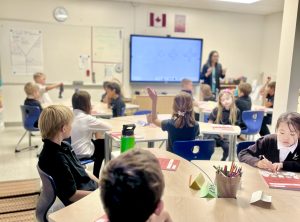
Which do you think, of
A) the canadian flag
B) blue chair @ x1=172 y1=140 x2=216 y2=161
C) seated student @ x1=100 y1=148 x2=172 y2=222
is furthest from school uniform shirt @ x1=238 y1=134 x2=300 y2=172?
the canadian flag

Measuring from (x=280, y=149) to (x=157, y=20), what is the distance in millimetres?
5274

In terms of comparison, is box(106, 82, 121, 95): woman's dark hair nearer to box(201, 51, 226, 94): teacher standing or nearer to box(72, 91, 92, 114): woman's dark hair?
box(72, 91, 92, 114): woman's dark hair

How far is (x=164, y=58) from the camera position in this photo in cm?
683

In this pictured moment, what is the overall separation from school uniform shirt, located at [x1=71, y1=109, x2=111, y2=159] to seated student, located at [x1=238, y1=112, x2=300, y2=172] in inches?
54.5

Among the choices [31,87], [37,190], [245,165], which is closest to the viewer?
[245,165]

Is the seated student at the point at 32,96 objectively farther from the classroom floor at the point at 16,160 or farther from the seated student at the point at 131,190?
the seated student at the point at 131,190

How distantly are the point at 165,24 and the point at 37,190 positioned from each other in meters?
4.86

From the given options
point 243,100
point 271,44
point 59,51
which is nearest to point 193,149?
point 243,100

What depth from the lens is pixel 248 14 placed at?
7.43 meters

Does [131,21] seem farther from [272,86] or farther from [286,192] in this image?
[286,192]

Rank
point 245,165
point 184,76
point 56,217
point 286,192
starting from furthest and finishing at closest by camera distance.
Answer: point 184,76 < point 245,165 < point 286,192 < point 56,217

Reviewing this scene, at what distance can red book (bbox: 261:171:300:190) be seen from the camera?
1.67m

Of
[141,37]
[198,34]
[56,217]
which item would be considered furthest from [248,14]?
[56,217]

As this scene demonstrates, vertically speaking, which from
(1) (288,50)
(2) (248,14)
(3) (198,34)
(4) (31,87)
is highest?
(2) (248,14)
